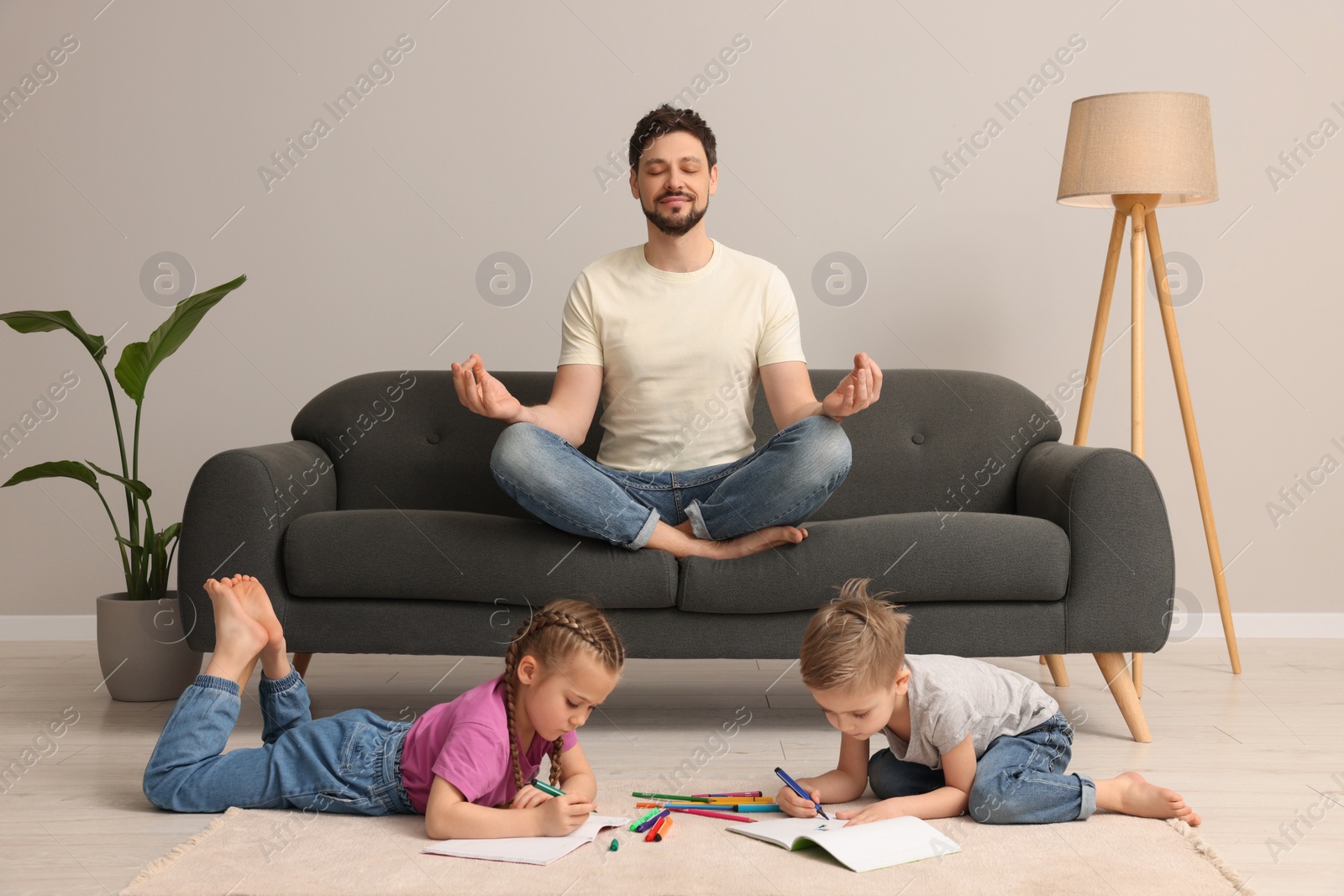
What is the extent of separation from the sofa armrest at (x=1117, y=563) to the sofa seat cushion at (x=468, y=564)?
2.56 feet

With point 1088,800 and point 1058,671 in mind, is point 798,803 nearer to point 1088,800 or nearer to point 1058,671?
point 1088,800

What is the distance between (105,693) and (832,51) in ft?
8.45

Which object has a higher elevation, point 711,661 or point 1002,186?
point 1002,186

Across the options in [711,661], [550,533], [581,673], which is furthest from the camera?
[711,661]

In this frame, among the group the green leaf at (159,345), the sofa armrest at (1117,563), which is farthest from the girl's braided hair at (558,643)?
the green leaf at (159,345)

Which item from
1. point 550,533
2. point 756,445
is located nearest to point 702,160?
point 756,445

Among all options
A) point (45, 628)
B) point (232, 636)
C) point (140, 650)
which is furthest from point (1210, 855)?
Result: point (45, 628)

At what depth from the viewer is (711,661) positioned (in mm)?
3115

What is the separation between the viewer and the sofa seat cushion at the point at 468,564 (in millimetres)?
2105

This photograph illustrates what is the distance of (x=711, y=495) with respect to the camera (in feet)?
7.11

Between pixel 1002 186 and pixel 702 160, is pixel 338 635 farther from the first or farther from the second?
pixel 1002 186

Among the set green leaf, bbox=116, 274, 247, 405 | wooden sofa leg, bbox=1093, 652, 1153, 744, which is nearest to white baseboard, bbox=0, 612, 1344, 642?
green leaf, bbox=116, 274, 247, 405

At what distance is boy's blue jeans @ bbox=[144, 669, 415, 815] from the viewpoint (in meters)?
1.67

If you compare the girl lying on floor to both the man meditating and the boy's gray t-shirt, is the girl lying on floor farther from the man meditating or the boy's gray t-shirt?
the man meditating
